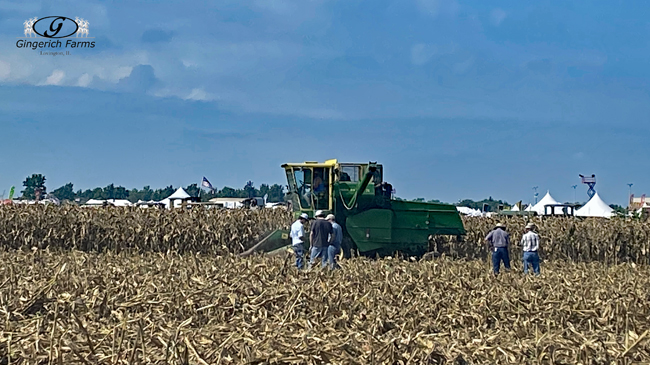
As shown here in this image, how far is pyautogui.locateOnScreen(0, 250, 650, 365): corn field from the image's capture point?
5.81 m

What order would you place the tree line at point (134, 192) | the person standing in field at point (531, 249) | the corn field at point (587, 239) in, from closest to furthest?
the person standing in field at point (531, 249) → the corn field at point (587, 239) → the tree line at point (134, 192)

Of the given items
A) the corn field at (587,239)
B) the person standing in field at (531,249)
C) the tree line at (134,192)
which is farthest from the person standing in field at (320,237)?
the tree line at (134,192)

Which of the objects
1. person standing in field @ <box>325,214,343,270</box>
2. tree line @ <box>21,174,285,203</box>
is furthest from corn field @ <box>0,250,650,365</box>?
tree line @ <box>21,174,285,203</box>

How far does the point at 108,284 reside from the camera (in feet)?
31.8

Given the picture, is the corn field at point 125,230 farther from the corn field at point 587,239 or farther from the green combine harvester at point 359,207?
the corn field at point 587,239

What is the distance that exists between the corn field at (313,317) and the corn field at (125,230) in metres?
10.2

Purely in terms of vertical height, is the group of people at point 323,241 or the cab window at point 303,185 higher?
the cab window at point 303,185

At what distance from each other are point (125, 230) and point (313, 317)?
1572 centimetres

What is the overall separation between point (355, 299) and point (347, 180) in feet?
31.8

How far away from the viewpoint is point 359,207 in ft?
61.0

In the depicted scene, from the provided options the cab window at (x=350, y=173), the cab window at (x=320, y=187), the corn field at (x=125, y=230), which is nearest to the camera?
the cab window at (x=320, y=187)

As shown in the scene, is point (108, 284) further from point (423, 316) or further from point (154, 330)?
point (423, 316)

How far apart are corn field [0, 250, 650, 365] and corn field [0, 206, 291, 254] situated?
10.2 m

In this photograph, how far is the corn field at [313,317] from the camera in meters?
5.81
